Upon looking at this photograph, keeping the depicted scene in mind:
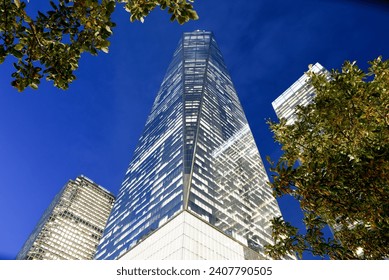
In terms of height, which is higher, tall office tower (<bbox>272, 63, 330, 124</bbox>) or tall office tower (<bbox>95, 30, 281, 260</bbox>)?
tall office tower (<bbox>272, 63, 330, 124</bbox>)

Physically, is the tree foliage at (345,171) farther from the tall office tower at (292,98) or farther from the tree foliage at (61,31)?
the tall office tower at (292,98)

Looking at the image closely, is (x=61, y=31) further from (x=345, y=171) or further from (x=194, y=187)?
(x=194, y=187)

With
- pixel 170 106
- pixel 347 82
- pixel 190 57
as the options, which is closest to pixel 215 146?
pixel 170 106

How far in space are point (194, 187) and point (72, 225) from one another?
375ft

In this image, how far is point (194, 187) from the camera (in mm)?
61719

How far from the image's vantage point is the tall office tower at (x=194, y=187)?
53.4m

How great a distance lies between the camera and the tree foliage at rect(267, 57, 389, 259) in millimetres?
6086

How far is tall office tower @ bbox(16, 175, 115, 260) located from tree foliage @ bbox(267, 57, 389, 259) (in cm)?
14097

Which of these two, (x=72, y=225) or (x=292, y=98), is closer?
(x=292, y=98)

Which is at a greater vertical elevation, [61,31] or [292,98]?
[292,98]

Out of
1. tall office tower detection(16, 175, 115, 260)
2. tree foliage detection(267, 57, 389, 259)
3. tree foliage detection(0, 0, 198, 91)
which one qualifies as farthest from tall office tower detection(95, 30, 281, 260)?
tall office tower detection(16, 175, 115, 260)

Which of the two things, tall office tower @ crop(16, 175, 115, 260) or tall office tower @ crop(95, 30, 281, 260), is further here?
tall office tower @ crop(16, 175, 115, 260)

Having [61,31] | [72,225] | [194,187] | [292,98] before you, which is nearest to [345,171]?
[61,31]

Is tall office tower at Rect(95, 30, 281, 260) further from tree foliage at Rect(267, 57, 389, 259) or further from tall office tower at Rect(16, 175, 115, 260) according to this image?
tall office tower at Rect(16, 175, 115, 260)
